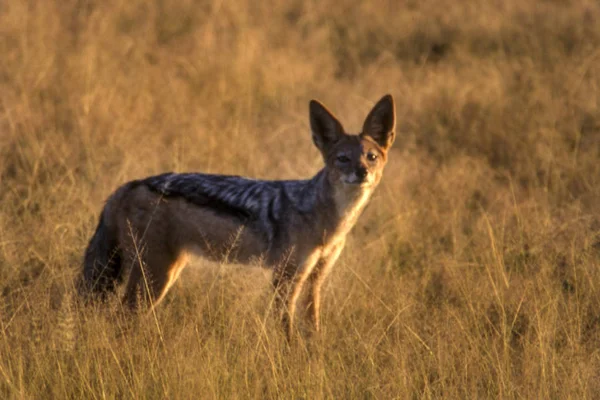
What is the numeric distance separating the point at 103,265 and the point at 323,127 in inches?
65.4

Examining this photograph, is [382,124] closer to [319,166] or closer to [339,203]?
[339,203]

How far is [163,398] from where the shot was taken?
456 centimetres

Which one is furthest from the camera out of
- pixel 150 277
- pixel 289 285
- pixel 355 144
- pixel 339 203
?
pixel 355 144

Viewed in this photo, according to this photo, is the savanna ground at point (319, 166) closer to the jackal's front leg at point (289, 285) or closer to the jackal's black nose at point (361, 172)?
the jackal's front leg at point (289, 285)

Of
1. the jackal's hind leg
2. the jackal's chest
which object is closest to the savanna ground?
the jackal's hind leg

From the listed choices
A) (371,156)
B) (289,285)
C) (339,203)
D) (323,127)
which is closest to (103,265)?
(289,285)

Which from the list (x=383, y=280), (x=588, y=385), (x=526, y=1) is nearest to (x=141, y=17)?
(x=526, y=1)

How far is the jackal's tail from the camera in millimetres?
5848

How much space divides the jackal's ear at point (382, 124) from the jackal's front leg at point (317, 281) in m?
0.80

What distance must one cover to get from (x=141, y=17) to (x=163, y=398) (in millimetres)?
9700

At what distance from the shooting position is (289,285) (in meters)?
5.59

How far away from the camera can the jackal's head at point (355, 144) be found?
590cm

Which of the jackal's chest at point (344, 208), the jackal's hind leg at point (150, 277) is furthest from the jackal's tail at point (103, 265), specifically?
the jackal's chest at point (344, 208)

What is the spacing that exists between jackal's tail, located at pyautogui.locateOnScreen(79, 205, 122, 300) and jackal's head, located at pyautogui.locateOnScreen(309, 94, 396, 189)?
1.43m
